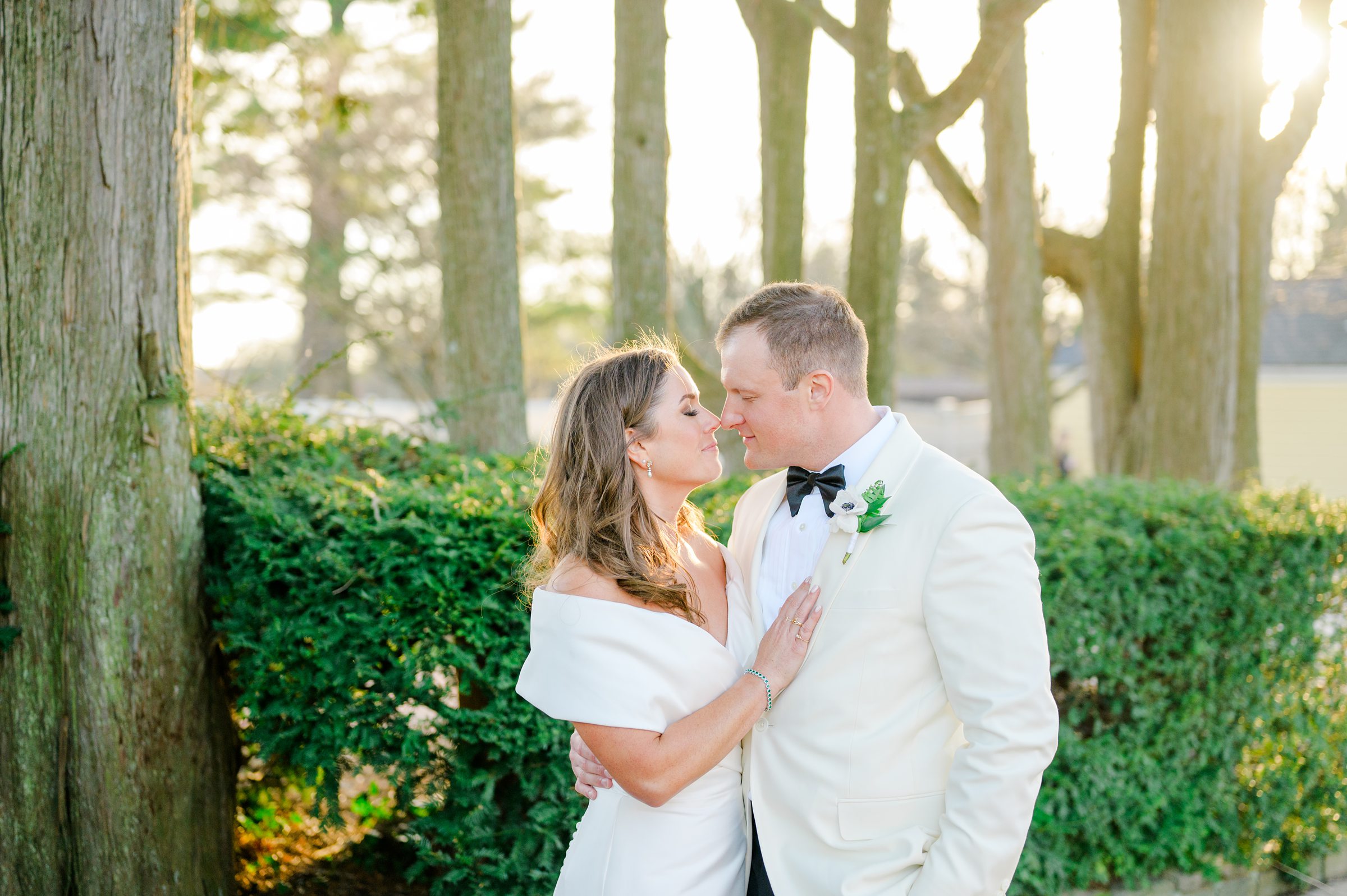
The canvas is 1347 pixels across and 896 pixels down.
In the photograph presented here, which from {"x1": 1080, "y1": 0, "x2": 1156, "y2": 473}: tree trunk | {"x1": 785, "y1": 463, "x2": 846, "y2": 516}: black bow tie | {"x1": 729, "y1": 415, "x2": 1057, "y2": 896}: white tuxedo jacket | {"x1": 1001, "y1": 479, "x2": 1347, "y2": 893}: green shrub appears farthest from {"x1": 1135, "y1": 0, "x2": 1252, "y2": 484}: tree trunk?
{"x1": 729, "y1": 415, "x2": 1057, "y2": 896}: white tuxedo jacket

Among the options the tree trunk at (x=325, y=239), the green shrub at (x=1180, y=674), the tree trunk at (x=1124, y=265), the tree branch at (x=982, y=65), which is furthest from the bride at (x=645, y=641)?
the tree trunk at (x=325, y=239)

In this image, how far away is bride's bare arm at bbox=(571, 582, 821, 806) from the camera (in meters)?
2.54

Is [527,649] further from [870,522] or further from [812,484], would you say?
[870,522]

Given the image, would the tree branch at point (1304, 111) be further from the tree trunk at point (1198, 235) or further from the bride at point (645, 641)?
the bride at point (645, 641)

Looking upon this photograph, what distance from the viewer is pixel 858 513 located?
103 inches

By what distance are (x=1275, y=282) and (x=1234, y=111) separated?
25.1 m

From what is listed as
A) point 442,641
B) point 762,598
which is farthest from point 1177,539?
point 442,641

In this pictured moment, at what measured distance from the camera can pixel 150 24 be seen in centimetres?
389

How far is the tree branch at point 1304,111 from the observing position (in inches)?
333

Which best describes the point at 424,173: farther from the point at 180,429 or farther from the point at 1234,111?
the point at 180,429

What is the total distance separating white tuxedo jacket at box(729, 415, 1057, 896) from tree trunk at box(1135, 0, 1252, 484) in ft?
20.5

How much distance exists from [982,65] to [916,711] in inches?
242

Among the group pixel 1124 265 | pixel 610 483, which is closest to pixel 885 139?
pixel 1124 265

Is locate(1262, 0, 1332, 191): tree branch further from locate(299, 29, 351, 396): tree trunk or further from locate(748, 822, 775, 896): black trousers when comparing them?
locate(299, 29, 351, 396): tree trunk
